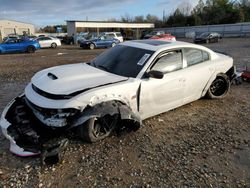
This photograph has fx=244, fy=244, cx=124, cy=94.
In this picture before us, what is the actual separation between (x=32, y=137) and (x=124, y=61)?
2.20m

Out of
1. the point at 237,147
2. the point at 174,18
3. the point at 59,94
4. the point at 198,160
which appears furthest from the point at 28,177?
the point at 174,18

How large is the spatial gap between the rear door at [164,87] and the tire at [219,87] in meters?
1.33

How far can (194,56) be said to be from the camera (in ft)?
17.4

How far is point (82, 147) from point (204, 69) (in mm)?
3147

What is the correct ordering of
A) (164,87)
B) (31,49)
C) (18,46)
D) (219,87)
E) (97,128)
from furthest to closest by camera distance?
(31,49) → (18,46) → (219,87) → (164,87) → (97,128)

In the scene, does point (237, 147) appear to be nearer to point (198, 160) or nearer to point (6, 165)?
point (198, 160)

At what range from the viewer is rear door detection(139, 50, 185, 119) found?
4.35 meters

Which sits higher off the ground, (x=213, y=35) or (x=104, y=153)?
(x=213, y=35)

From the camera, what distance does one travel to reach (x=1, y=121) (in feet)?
12.6

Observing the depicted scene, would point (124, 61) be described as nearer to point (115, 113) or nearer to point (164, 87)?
point (164, 87)

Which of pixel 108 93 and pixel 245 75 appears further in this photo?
pixel 245 75

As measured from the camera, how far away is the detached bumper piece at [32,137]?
3.38 meters

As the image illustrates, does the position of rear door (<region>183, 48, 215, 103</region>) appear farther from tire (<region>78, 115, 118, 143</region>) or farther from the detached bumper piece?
the detached bumper piece

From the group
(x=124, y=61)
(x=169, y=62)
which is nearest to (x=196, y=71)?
(x=169, y=62)
